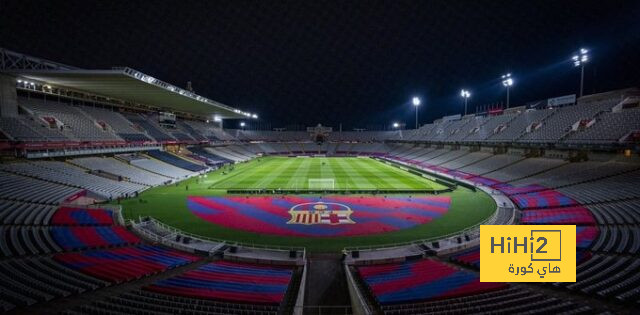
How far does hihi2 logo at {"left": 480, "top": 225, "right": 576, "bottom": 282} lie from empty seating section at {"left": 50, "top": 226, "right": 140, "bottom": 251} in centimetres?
1911

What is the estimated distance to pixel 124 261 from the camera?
1438cm

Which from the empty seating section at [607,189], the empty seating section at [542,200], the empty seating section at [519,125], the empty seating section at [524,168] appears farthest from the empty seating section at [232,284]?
the empty seating section at [519,125]

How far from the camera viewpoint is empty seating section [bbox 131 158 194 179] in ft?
147

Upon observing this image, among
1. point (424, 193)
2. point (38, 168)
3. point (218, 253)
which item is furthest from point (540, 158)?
point (38, 168)

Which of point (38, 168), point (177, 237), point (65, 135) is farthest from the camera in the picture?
point (65, 135)

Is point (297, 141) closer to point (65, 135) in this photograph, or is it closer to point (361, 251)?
point (65, 135)

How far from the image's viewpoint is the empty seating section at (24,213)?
17.4m

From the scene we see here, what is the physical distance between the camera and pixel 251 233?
21469 millimetres

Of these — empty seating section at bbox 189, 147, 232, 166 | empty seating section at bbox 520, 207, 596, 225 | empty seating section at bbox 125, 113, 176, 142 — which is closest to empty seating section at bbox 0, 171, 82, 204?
empty seating section at bbox 125, 113, 176, 142

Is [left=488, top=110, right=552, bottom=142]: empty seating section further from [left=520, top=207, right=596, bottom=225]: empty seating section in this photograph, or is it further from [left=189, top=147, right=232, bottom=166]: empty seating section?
[left=189, top=147, right=232, bottom=166]: empty seating section

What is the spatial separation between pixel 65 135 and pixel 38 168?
10.3 m

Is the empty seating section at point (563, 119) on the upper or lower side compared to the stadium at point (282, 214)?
upper

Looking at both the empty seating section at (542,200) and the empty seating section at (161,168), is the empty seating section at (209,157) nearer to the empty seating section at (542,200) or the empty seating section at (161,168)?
the empty seating section at (161,168)

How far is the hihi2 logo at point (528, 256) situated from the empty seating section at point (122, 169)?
3970cm
